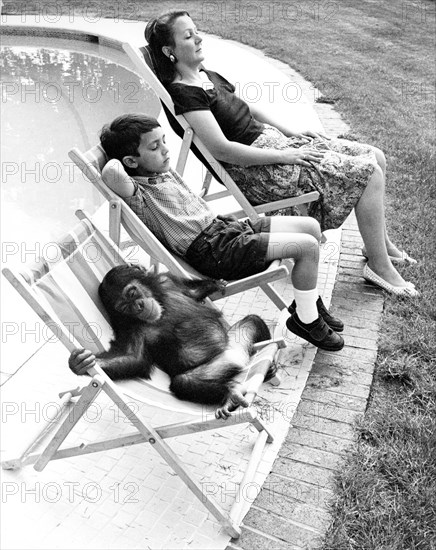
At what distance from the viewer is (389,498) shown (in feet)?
7.67

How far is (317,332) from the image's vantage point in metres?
3.05

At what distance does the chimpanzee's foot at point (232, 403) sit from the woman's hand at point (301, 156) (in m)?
1.67

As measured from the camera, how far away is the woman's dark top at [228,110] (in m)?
3.56

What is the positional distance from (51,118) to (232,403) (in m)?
6.37

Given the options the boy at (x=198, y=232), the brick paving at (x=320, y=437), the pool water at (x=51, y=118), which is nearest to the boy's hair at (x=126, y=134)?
the boy at (x=198, y=232)

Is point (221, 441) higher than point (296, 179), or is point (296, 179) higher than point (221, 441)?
point (296, 179)

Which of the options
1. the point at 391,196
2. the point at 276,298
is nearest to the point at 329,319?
the point at 276,298

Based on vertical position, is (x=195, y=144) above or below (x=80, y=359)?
above

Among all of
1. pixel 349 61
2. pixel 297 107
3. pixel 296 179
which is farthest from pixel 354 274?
pixel 349 61

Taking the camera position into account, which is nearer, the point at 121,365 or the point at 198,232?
the point at 121,365

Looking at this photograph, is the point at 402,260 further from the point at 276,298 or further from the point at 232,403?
the point at 232,403

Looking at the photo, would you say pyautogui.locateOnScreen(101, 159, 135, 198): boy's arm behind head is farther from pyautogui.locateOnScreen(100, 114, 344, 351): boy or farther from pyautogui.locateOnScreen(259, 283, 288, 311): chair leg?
pyautogui.locateOnScreen(259, 283, 288, 311): chair leg

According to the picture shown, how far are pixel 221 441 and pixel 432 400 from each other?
0.93 metres

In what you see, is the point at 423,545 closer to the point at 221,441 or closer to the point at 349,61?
the point at 221,441
